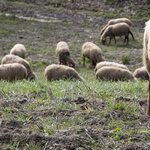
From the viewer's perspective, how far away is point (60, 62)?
13.9 meters

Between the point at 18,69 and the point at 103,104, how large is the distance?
560cm

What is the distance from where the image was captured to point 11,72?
855 cm

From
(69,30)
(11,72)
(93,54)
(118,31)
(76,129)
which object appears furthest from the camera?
(69,30)

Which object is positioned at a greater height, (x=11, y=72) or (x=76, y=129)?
(x=76, y=129)

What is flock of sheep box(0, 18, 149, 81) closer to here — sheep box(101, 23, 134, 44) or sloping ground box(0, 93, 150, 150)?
sloping ground box(0, 93, 150, 150)

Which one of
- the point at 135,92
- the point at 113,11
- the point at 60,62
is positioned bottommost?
the point at 60,62

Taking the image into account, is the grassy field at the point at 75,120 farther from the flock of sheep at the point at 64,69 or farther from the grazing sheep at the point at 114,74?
the grazing sheep at the point at 114,74

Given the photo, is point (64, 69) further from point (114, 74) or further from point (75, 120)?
point (75, 120)

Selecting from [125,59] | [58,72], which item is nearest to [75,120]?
[58,72]

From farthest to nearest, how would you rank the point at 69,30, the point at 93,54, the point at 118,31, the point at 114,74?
the point at 69,30 → the point at 118,31 → the point at 93,54 → the point at 114,74

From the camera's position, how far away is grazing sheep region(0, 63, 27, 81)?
330 inches

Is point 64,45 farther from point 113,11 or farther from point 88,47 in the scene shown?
point 113,11

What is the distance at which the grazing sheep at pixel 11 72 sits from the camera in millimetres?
8383

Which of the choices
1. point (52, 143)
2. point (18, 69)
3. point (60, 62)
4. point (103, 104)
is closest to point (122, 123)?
point (103, 104)
